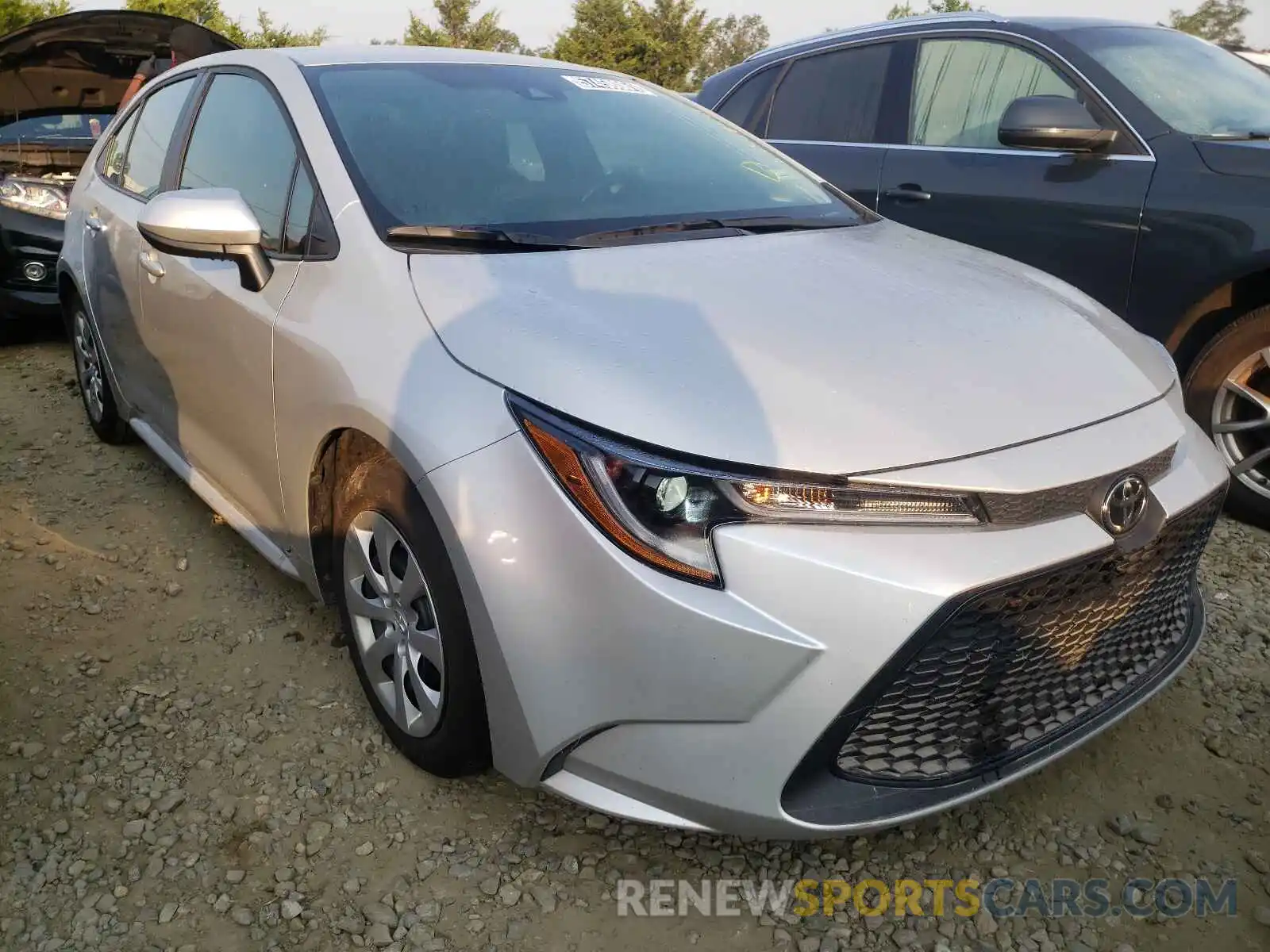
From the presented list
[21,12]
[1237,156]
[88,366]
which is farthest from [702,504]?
[21,12]

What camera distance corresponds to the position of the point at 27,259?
18.8 feet

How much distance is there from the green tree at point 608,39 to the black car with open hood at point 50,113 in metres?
30.9

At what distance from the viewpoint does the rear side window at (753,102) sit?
190 inches

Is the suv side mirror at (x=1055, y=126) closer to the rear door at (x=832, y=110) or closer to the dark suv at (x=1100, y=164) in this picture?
the dark suv at (x=1100, y=164)

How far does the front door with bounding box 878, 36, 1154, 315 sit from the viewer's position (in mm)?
3461

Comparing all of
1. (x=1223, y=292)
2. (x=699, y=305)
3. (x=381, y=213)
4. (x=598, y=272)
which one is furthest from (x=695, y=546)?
(x=1223, y=292)

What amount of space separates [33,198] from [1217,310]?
6074 mm

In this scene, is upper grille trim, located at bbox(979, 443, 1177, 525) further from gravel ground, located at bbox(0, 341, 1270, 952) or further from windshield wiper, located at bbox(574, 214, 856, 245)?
windshield wiper, located at bbox(574, 214, 856, 245)

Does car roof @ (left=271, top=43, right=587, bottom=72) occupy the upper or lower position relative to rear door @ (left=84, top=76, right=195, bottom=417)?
upper

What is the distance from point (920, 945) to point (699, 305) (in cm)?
124

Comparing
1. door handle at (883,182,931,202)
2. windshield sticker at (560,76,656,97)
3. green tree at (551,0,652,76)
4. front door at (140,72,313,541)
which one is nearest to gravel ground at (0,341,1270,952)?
front door at (140,72,313,541)

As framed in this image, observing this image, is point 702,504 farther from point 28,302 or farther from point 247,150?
point 28,302

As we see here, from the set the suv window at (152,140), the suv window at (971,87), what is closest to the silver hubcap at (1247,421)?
the suv window at (971,87)

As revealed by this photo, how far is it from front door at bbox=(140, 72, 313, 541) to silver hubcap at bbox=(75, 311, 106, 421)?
1106 millimetres
